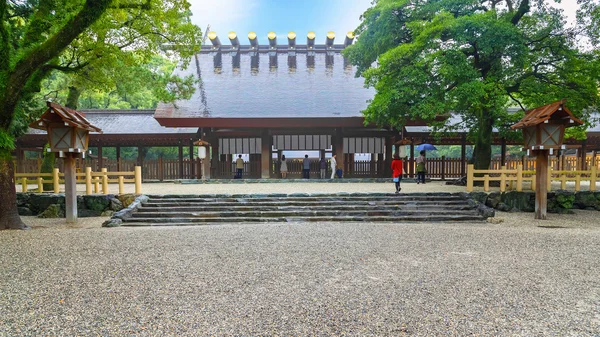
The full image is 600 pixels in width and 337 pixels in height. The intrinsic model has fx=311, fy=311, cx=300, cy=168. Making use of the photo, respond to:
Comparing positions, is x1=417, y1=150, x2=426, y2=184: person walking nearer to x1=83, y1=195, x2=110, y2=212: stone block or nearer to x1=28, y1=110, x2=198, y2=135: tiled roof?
x1=28, y1=110, x2=198, y2=135: tiled roof

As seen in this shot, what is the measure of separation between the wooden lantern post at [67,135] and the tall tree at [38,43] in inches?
21.0

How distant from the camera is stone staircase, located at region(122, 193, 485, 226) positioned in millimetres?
7508

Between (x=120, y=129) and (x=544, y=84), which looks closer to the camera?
(x=544, y=84)

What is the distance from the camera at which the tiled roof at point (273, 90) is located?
14961 mm

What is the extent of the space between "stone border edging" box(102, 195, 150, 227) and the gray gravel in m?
1.38

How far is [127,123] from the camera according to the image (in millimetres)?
17469

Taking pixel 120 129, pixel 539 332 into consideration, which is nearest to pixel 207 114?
pixel 120 129

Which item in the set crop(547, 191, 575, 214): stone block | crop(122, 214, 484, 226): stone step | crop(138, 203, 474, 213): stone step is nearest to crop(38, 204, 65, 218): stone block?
crop(138, 203, 474, 213): stone step

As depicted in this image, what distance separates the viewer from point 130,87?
37.4 feet

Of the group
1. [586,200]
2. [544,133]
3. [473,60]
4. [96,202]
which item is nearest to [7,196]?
[96,202]

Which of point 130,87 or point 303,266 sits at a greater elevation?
point 130,87

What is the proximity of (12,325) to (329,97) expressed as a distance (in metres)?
15.3

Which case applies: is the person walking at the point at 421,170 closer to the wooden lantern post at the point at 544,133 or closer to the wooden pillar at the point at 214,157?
the wooden lantern post at the point at 544,133

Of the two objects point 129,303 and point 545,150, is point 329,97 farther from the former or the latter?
point 129,303
